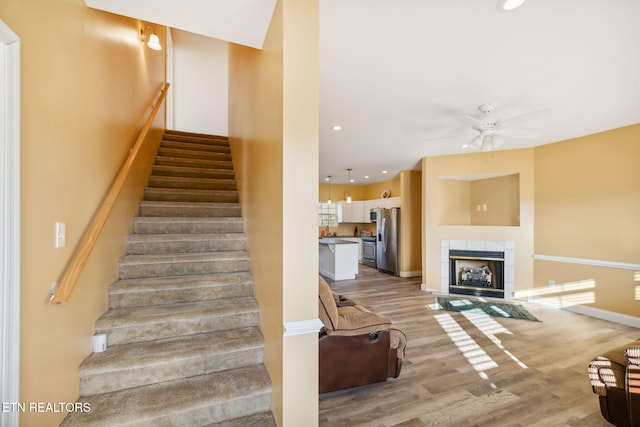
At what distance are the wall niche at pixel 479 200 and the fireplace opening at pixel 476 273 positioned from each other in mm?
795

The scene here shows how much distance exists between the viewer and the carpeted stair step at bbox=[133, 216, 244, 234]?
283cm

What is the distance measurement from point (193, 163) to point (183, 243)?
5.76ft

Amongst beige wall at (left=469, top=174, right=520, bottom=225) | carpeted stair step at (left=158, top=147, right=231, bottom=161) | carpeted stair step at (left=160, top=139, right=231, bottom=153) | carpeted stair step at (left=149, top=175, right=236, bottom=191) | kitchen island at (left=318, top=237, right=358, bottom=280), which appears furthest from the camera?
kitchen island at (left=318, top=237, right=358, bottom=280)

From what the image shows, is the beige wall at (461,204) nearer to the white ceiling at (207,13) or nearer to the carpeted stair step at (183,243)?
the carpeted stair step at (183,243)

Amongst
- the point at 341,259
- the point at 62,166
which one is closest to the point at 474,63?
the point at 62,166

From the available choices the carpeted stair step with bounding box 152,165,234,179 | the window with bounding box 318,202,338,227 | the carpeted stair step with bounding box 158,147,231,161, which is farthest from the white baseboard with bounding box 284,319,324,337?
the window with bounding box 318,202,338,227

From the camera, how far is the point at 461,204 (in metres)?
5.99

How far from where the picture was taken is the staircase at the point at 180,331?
1620 mm

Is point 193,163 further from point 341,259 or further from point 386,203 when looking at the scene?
point 386,203

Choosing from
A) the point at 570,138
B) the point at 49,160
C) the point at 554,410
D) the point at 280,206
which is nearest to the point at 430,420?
the point at 554,410

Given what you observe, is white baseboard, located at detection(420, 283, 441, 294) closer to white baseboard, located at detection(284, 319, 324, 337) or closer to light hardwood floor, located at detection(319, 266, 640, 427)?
light hardwood floor, located at detection(319, 266, 640, 427)

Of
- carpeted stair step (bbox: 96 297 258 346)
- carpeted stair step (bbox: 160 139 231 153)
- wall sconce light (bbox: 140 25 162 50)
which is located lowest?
carpeted stair step (bbox: 96 297 258 346)

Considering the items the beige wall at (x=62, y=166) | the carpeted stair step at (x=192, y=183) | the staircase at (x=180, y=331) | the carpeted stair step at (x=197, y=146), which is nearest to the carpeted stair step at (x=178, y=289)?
the staircase at (x=180, y=331)

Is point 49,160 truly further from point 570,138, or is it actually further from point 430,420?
point 570,138
